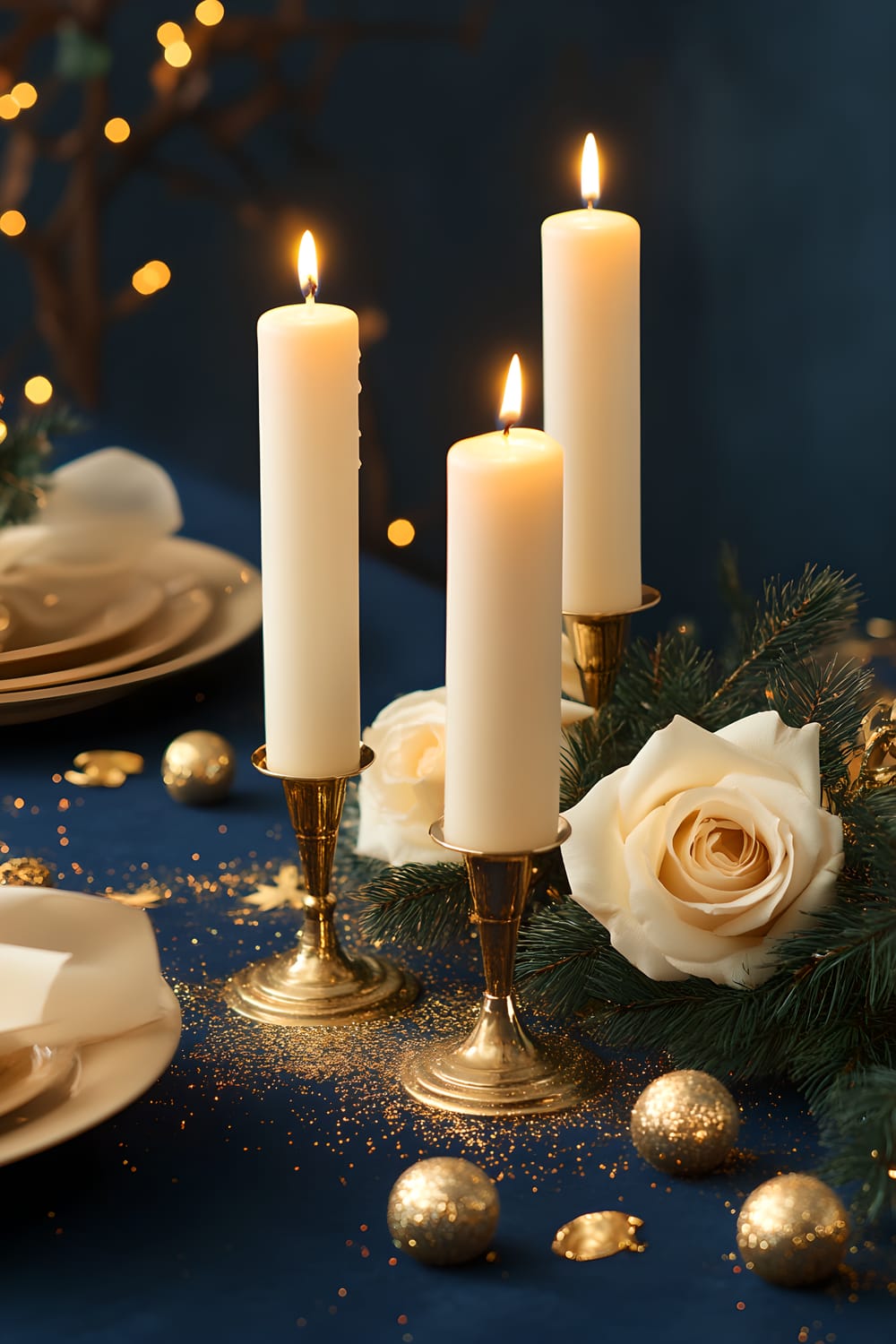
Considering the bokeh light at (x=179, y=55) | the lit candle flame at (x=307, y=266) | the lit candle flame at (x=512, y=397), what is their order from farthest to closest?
the bokeh light at (x=179, y=55), the lit candle flame at (x=307, y=266), the lit candle flame at (x=512, y=397)

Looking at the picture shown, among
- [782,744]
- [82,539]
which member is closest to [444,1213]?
[782,744]

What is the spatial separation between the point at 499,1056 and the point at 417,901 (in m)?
0.13

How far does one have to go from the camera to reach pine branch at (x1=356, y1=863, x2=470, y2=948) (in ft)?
2.72

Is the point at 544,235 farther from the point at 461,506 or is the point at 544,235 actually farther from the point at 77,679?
the point at 77,679

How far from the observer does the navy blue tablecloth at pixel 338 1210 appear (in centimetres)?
56

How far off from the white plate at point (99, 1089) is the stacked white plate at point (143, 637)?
1.51ft

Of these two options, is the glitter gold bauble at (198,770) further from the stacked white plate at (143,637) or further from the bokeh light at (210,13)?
the bokeh light at (210,13)

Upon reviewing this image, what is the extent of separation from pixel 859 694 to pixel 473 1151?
30 centimetres

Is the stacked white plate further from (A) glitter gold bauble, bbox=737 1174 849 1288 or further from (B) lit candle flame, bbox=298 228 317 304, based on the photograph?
(A) glitter gold bauble, bbox=737 1174 849 1288

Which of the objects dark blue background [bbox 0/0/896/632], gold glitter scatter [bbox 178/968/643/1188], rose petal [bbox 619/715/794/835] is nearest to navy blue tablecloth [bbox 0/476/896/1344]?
gold glitter scatter [bbox 178/968/643/1188]

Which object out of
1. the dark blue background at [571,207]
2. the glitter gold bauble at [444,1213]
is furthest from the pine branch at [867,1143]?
the dark blue background at [571,207]

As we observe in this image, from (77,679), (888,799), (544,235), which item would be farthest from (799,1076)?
(77,679)

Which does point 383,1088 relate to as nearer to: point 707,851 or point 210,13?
point 707,851

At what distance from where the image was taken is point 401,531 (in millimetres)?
3543
